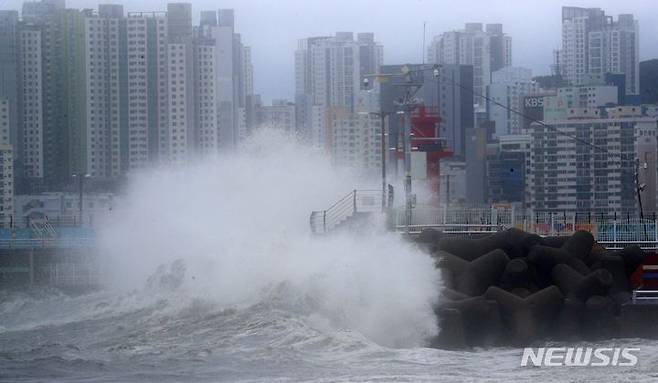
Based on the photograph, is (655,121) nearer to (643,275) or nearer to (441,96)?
(441,96)

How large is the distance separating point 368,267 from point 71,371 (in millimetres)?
5846

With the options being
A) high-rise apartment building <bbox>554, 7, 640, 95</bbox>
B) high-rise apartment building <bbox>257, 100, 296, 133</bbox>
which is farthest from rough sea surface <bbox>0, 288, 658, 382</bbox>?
high-rise apartment building <bbox>554, 7, 640, 95</bbox>

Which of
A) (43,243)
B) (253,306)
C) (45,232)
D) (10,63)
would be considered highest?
(10,63)

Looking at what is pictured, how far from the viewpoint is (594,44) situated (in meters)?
70.3

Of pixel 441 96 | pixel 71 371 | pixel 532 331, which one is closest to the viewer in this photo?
pixel 71 371

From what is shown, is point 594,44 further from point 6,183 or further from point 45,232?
point 45,232

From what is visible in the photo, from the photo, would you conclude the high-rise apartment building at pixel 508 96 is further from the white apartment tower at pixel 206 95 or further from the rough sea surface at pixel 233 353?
the rough sea surface at pixel 233 353

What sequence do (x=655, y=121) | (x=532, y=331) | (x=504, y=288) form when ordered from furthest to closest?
(x=655, y=121), (x=504, y=288), (x=532, y=331)

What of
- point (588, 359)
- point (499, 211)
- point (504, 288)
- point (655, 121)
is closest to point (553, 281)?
point (504, 288)

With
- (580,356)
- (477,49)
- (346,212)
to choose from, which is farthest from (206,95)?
(477,49)

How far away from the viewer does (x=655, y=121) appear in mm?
52000

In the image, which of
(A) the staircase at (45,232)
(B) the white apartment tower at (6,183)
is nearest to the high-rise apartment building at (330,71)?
(B) the white apartment tower at (6,183)

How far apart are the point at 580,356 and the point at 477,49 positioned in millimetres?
54962

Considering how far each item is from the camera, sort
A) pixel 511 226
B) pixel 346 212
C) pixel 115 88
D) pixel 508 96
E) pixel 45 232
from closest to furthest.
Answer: pixel 346 212
pixel 511 226
pixel 45 232
pixel 115 88
pixel 508 96
